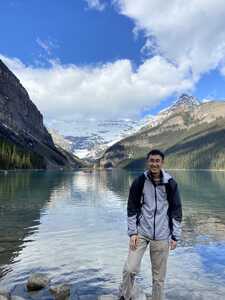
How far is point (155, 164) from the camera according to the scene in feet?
44.1

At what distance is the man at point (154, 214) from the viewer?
13.5 metres

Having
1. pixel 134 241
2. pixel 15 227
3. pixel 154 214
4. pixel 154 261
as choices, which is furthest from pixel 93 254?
pixel 154 214

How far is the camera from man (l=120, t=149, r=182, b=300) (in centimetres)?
1352

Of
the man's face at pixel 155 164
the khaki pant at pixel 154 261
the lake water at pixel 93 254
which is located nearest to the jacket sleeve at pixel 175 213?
the khaki pant at pixel 154 261

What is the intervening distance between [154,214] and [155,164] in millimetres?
1636

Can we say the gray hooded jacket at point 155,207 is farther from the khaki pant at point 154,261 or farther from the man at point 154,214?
the khaki pant at point 154,261

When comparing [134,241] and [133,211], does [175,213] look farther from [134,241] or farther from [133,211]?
[134,241]

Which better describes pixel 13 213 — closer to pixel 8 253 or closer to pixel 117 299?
pixel 8 253

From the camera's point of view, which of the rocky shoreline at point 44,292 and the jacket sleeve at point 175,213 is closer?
the jacket sleeve at point 175,213

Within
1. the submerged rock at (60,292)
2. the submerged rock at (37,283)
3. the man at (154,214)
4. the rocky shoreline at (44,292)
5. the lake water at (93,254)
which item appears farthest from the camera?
the lake water at (93,254)

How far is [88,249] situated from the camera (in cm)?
2916

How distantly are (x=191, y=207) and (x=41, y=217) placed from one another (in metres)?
24.5

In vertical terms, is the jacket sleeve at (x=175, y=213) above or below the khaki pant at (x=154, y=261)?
above

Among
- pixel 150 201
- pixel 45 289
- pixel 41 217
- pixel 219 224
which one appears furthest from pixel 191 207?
pixel 150 201
